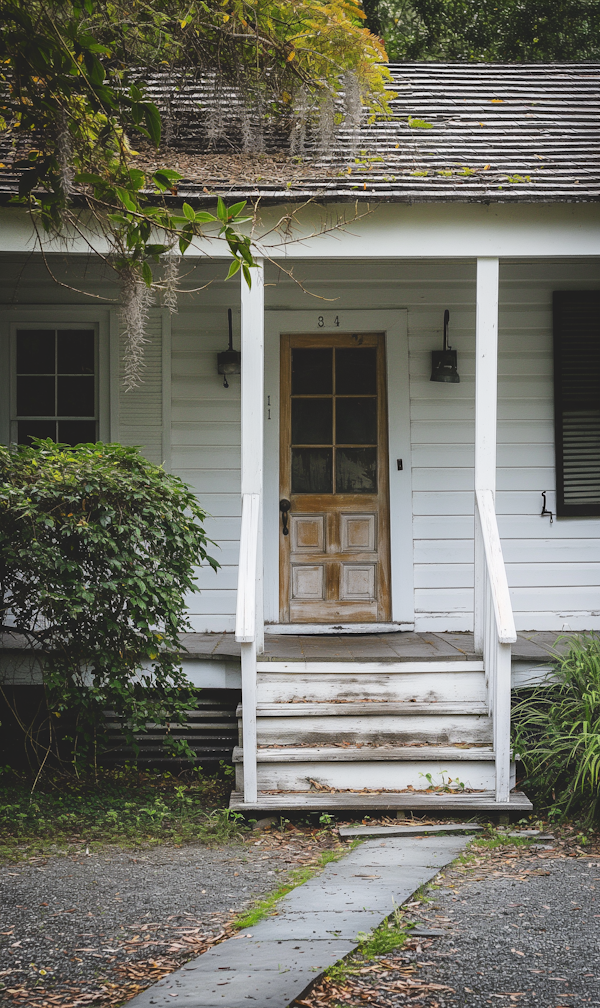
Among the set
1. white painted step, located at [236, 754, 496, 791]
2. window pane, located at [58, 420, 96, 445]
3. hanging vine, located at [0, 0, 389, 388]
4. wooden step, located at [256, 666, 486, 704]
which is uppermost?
hanging vine, located at [0, 0, 389, 388]

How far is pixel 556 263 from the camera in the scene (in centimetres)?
655

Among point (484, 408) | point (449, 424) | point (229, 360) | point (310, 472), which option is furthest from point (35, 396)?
point (484, 408)

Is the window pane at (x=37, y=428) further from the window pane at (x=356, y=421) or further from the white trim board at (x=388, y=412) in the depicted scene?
the window pane at (x=356, y=421)

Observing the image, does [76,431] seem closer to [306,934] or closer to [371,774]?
[371,774]

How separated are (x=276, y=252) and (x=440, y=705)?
303cm

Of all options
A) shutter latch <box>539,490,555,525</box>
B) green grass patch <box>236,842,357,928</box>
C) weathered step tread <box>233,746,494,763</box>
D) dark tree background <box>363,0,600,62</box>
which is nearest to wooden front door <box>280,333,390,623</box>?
shutter latch <box>539,490,555,525</box>

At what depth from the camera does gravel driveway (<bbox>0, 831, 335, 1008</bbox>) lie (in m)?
2.60

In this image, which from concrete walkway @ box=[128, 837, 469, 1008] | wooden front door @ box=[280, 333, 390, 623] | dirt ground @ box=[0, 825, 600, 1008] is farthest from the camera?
wooden front door @ box=[280, 333, 390, 623]

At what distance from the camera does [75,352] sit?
6.56 meters

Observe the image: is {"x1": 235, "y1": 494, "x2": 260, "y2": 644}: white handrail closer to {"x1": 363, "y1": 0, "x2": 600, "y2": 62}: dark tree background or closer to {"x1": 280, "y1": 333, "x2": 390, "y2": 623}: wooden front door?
{"x1": 280, "y1": 333, "x2": 390, "y2": 623}: wooden front door

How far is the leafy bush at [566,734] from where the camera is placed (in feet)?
13.9

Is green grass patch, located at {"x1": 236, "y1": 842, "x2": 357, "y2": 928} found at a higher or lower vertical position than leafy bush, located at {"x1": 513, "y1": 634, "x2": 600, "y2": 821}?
lower

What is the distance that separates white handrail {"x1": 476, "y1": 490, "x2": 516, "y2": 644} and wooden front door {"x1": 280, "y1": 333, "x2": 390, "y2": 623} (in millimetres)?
1590

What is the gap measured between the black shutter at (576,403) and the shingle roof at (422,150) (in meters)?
1.30
